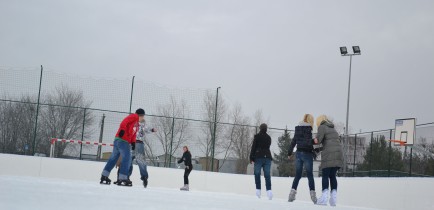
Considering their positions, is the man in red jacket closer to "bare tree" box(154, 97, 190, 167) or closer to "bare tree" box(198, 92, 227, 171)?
"bare tree" box(154, 97, 190, 167)

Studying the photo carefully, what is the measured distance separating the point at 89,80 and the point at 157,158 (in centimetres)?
386

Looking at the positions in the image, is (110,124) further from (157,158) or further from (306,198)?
(306,198)

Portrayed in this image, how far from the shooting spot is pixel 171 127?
67.5ft

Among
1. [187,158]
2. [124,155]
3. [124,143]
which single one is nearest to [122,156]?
[124,155]

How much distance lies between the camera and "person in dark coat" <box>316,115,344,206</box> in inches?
385

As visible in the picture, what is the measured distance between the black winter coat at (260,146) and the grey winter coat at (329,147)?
4.89ft

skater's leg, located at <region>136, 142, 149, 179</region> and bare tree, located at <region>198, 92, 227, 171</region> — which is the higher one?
bare tree, located at <region>198, 92, 227, 171</region>

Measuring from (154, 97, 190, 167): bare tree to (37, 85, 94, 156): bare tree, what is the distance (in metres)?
2.39

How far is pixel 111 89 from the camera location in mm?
19484

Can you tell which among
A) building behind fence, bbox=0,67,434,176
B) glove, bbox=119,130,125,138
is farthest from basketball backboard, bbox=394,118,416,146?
glove, bbox=119,130,125,138

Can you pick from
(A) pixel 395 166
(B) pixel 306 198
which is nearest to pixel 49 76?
(B) pixel 306 198

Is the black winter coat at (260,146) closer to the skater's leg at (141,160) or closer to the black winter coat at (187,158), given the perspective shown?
the skater's leg at (141,160)

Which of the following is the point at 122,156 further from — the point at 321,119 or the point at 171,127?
the point at 171,127

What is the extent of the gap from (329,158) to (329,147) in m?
0.20
